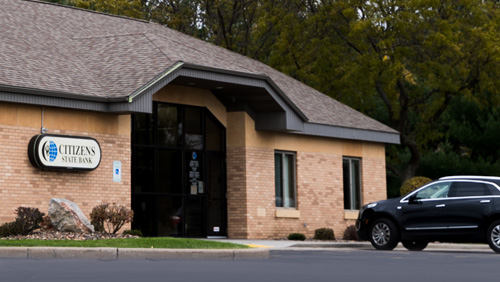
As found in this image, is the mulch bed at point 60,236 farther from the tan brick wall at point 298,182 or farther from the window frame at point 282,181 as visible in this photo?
the window frame at point 282,181

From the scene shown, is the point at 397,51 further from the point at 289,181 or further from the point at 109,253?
the point at 109,253

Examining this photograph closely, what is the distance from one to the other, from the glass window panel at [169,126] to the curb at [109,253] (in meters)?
10.2

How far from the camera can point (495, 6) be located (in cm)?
4122

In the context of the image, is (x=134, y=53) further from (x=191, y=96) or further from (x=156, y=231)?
(x=156, y=231)

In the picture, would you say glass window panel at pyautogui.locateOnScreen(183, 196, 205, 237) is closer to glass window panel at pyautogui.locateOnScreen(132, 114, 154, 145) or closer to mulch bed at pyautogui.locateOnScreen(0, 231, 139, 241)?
glass window panel at pyautogui.locateOnScreen(132, 114, 154, 145)

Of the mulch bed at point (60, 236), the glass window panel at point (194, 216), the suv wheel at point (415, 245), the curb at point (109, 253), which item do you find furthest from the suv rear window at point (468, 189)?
the glass window panel at point (194, 216)

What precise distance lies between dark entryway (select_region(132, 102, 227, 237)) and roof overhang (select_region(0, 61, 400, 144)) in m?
1.13

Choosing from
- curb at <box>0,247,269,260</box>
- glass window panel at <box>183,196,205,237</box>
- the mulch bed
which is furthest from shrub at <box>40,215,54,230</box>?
glass window panel at <box>183,196,205,237</box>

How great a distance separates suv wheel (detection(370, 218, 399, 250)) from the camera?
74.0 ft

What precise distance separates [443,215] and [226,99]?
955cm

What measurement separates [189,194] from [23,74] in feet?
23.2

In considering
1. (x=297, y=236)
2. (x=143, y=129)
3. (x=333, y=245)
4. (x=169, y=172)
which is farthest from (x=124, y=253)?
(x=297, y=236)

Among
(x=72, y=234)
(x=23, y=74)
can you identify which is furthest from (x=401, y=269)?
(x=23, y=74)

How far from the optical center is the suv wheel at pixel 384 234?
22547 mm
